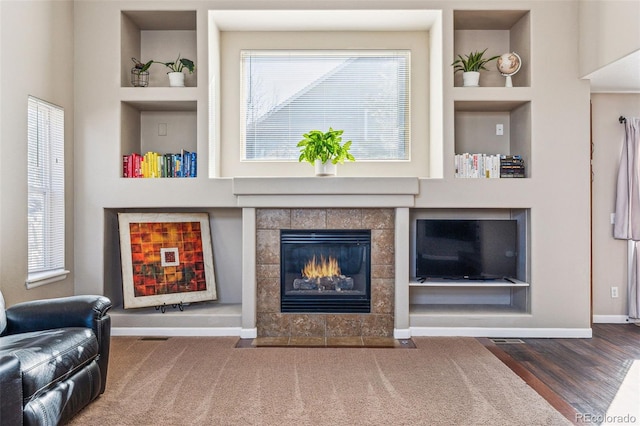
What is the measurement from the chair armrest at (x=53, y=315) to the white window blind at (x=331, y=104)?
2441 mm

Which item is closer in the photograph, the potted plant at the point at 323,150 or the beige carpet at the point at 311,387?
the beige carpet at the point at 311,387

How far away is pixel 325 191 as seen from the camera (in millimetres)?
4379

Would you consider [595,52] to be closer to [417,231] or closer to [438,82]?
[438,82]

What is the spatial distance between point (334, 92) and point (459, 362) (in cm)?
284

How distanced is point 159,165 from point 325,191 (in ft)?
5.25

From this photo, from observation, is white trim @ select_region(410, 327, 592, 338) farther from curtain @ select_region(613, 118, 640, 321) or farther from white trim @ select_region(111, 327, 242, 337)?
white trim @ select_region(111, 327, 242, 337)

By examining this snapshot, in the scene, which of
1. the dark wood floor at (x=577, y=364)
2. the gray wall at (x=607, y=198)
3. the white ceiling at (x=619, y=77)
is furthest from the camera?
the gray wall at (x=607, y=198)

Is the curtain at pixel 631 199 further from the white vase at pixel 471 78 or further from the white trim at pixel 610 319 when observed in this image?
the white vase at pixel 471 78

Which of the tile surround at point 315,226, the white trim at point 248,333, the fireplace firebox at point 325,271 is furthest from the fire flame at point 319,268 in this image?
the white trim at point 248,333

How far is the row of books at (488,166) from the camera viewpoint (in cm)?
458

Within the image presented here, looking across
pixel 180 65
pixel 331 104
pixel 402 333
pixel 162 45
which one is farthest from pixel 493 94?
pixel 162 45

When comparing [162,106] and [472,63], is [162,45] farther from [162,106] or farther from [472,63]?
[472,63]

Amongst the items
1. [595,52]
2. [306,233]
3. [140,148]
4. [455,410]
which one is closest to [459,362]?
[455,410]

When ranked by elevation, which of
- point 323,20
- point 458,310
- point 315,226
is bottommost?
point 458,310
